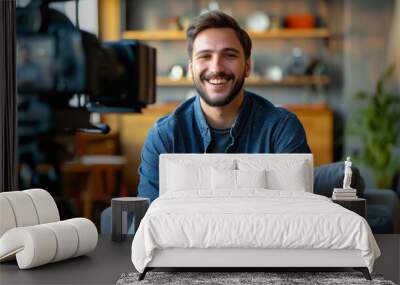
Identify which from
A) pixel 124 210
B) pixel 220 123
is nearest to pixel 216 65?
pixel 220 123

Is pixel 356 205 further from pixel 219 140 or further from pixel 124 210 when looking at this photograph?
pixel 124 210

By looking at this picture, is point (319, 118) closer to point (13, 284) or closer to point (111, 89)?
point (111, 89)

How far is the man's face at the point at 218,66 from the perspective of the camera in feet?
17.7

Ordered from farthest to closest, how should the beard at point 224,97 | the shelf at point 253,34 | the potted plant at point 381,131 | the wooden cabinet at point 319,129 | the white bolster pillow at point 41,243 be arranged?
the shelf at point 253,34 < the wooden cabinet at point 319,129 < the potted plant at point 381,131 < the beard at point 224,97 < the white bolster pillow at point 41,243

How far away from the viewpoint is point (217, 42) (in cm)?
551

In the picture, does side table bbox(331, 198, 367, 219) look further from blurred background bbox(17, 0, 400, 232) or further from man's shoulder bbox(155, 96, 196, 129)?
blurred background bbox(17, 0, 400, 232)

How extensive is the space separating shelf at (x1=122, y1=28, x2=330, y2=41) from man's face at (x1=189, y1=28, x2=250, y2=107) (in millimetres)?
3819

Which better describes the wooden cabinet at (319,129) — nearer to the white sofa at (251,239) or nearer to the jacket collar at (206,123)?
the jacket collar at (206,123)

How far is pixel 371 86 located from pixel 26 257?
19.5 feet

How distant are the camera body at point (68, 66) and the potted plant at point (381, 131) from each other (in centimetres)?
275

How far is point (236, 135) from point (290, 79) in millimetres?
4274

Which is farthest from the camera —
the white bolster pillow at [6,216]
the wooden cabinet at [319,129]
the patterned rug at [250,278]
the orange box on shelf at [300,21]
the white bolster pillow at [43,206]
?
the orange box on shelf at [300,21]

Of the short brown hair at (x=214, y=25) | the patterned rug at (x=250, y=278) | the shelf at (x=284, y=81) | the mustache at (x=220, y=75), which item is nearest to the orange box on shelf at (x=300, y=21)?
the shelf at (x=284, y=81)

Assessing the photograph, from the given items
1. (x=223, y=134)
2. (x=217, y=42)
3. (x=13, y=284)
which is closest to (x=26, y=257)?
(x=13, y=284)
